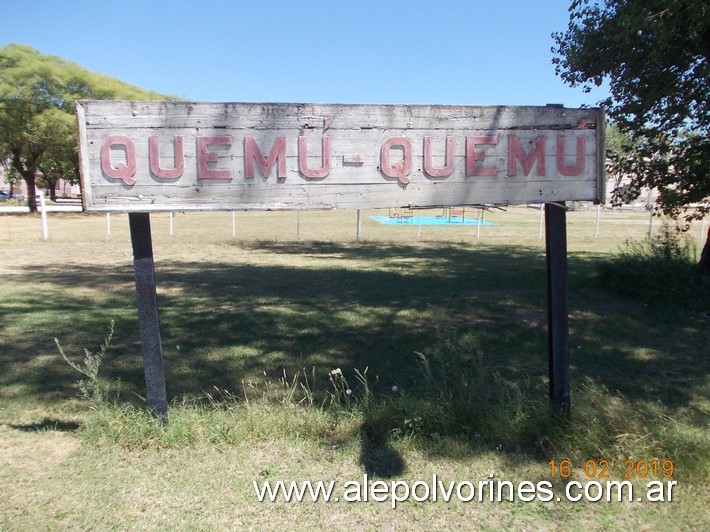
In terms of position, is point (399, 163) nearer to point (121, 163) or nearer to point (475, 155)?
point (475, 155)

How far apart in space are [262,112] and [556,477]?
109 inches

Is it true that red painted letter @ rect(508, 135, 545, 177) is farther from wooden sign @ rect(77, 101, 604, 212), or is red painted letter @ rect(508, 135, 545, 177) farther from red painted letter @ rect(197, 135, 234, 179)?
red painted letter @ rect(197, 135, 234, 179)

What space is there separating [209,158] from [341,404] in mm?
2167

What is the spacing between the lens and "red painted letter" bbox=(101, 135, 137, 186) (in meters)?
3.30

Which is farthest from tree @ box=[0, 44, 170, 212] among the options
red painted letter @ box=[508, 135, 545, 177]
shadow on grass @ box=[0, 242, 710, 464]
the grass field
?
red painted letter @ box=[508, 135, 545, 177]

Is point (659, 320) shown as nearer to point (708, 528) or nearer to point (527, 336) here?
point (527, 336)

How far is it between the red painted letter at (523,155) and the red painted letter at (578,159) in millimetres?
117

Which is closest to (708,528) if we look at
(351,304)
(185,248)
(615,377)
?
(615,377)

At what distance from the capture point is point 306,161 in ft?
11.5

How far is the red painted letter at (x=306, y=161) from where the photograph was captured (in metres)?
3.49

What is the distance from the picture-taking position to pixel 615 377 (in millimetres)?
5059

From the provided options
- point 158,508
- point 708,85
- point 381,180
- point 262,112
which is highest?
point 708,85

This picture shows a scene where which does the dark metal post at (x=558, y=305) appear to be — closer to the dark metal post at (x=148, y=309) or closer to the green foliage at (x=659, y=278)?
the dark metal post at (x=148, y=309)

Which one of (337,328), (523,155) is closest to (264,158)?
(523,155)
